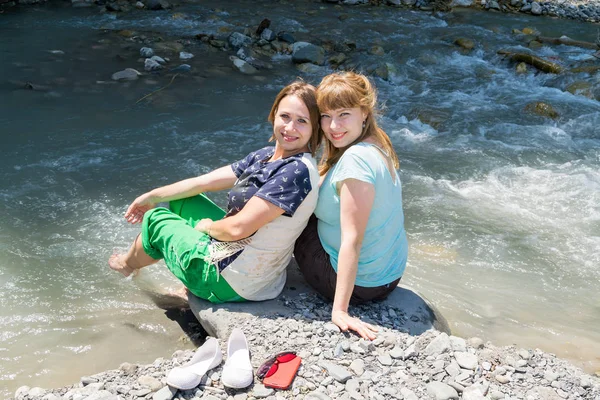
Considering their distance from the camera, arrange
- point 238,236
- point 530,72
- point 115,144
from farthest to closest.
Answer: point 530,72, point 115,144, point 238,236

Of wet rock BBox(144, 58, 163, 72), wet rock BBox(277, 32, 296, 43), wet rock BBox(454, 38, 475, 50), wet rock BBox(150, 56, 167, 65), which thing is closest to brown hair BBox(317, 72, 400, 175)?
wet rock BBox(144, 58, 163, 72)

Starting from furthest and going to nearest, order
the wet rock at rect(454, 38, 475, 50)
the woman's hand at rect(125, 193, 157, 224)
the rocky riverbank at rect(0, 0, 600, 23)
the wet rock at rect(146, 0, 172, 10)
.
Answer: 1. the rocky riverbank at rect(0, 0, 600, 23)
2. the wet rock at rect(146, 0, 172, 10)
3. the wet rock at rect(454, 38, 475, 50)
4. the woman's hand at rect(125, 193, 157, 224)

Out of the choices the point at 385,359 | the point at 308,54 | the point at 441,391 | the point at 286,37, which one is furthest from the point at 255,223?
the point at 286,37

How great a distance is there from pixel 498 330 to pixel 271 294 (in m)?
1.68

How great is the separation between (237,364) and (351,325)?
0.64 meters

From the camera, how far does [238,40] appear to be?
419 inches

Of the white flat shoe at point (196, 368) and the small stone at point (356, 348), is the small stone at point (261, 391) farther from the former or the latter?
the small stone at point (356, 348)

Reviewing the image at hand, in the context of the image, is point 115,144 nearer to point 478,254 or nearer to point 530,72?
point 478,254

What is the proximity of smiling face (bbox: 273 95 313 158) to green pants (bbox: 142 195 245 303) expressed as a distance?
0.72 meters

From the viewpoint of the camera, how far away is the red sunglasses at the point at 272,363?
10.0 feet

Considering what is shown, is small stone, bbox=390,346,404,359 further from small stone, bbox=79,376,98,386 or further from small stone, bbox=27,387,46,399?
small stone, bbox=27,387,46,399

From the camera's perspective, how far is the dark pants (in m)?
3.59

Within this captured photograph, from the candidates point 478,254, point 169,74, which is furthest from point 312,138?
point 169,74

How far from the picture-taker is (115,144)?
6.92 metres
